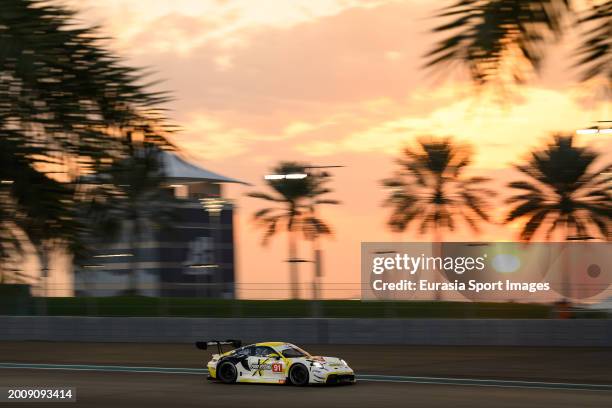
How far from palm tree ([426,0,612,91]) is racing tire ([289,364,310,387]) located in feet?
64.0

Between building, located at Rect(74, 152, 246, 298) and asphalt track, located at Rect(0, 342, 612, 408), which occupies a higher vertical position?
building, located at Rect(74, 152, 246, 298)

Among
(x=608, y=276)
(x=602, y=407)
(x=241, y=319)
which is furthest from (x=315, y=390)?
(x=608, y=276)

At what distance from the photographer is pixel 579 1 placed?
9.41 feet

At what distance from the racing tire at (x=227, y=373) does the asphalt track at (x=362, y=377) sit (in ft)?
0.97

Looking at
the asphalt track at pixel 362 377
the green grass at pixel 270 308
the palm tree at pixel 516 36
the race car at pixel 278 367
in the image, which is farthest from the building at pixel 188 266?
the palm tree at pixel 516 36

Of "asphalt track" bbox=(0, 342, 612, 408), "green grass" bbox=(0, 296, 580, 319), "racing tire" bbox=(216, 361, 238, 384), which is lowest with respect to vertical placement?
"asphalt track" bbox=(0, 342, 612, 408)

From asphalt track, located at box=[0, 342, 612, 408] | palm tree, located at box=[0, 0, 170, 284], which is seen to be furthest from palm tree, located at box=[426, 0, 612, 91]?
asphalt track, located at box=[0, 342, 612, 408]

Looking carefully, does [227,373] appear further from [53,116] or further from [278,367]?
[53,116]

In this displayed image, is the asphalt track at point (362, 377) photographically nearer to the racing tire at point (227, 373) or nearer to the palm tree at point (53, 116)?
the racing tire at point (227, 373)

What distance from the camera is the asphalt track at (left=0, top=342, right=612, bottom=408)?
62.7 feet

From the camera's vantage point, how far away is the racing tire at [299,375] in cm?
2202

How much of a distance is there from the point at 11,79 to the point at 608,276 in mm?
39855

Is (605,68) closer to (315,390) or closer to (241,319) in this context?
(315,390)

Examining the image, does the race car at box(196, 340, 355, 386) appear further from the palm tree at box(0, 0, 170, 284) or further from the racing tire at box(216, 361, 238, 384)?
the palm tree at box(0, 0, 170, 284)
